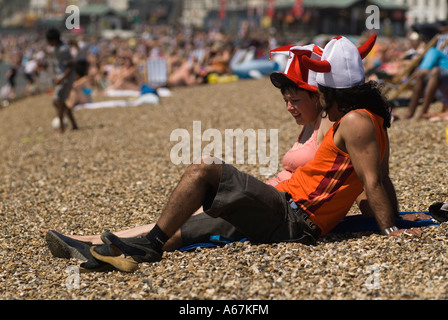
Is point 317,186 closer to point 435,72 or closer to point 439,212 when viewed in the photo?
point 439,212

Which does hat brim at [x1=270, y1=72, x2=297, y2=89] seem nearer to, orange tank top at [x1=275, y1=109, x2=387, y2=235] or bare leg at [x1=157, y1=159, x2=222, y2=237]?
orange tank top at [x1=275, y1=109, x2=387, y2=235]

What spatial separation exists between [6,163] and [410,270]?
246 inches

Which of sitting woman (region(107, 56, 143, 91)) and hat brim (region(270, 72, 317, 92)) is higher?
hat brim (region(270, 72, 317, 92))

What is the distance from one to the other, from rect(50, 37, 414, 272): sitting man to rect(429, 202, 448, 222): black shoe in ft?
1.65

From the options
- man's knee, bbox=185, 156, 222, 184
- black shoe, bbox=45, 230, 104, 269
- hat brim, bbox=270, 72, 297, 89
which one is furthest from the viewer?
black shoe, bbox=45, 230, 104, 269

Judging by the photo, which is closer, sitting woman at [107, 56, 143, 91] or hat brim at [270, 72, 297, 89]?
hat brim at [270, 72, 297, 89]

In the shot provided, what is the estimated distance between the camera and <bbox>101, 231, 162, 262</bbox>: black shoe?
123 inches

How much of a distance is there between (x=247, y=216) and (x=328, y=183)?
47cm

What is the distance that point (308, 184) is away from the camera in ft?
10.5

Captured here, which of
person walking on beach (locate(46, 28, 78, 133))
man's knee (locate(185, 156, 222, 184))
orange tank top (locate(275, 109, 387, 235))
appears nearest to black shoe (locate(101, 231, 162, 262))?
man's knee (locate(185, 156, 222, 184))

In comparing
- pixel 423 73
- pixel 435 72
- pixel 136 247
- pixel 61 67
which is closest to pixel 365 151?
pixel 136 247

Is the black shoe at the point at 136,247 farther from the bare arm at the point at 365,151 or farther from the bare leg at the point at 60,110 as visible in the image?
the bare leg at the point at 60,110

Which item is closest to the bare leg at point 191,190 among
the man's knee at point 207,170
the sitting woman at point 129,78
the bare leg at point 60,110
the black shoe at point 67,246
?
the man's knee at point 207,170

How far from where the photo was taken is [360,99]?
3047mm
